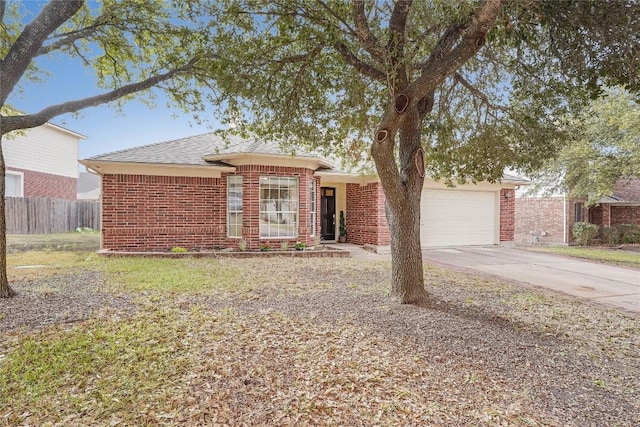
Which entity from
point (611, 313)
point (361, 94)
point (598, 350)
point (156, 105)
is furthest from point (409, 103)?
point (156, 105)

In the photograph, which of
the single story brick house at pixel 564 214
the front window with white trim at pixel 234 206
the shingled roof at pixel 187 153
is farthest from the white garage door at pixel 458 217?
the front window with white trim at pixel 234 206

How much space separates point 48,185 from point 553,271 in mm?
25521

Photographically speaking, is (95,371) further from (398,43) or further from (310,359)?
(398,43)

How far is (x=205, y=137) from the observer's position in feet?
50.5

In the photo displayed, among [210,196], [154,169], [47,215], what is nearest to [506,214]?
[210,196]

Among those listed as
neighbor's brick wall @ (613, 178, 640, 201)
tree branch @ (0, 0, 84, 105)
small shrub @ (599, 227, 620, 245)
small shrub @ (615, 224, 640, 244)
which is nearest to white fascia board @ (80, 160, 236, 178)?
tree branch @ (0, 0, 84, 105)

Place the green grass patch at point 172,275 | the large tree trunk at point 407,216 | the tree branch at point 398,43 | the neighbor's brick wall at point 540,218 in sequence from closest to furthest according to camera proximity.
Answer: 1. the tree branch at point 398,43
2. the large tree trunk at point 407,216
3. the green grass patch at point 172,275
4. the neighbor's brick wall at point 540,218

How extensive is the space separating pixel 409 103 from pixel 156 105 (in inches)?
318

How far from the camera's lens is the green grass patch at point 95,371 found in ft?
9.52

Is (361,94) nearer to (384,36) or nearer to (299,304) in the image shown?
(384,36)

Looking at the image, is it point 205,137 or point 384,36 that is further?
point 205,137

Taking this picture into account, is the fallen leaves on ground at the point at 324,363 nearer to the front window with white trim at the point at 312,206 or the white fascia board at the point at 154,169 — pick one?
the white fascia board at the point at 154,169

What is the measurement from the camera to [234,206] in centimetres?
1262

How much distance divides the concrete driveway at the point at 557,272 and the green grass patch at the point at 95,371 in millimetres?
7137
